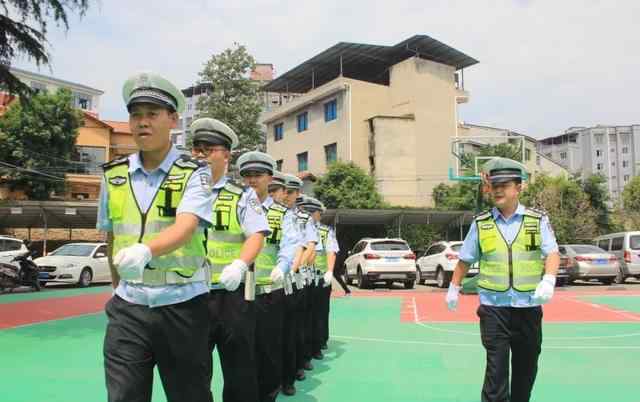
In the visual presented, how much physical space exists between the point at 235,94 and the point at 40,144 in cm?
1238

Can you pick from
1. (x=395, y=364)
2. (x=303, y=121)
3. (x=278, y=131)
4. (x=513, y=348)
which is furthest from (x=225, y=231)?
(x=278, y=131)

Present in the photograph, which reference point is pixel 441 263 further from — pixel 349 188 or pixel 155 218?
pixel 155 218

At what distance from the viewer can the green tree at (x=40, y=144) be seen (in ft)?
119

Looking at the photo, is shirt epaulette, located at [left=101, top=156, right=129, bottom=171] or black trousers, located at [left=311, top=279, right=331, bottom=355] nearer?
shirt epaulette, located at [left=101, top=156, right=129, bottom=171]

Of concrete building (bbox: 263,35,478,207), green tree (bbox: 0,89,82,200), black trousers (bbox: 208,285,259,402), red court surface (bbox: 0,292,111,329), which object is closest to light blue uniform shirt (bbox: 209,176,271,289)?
black trousers (bbox: 208,285,259,402)

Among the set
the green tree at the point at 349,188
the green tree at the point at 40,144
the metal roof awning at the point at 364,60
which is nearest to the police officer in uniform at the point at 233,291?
the green tree at the point at 349,188

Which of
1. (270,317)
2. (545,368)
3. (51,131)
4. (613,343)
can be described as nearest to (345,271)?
(613,343)

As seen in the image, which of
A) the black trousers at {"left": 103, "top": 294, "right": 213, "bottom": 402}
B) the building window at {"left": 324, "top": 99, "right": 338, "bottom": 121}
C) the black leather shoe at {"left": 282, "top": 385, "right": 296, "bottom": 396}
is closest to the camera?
A: the black trousers at {"left": 103, "top": 294, "right": 213, "bottom": 402}

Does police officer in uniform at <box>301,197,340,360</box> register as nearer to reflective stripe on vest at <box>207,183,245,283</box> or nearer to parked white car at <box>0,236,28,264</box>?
reflective stripe on vest at <box>207,183,245,283</box>

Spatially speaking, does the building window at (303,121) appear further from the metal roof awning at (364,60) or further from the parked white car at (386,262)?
the parked white car at (386,262)

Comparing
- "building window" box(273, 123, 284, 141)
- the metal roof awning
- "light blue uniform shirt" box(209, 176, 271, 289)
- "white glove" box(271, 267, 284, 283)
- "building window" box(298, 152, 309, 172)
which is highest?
the metal roof awning

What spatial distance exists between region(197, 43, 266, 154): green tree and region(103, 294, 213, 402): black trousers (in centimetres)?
3764

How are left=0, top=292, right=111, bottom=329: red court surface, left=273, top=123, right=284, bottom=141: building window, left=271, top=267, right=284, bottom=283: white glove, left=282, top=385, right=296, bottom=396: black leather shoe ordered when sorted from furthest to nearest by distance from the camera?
left=273, top=123, right=284, bottom=141: building window
left=0, top=292, right=111, bottom=329: red court surface
left=282, top=385, right=296, bottom=396: black leather shoe
left=271, top=267, right=284, bottom=283: white glove

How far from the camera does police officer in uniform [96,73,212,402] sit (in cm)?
264
